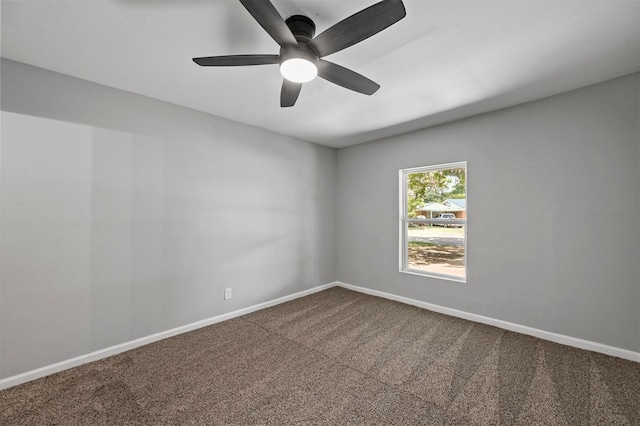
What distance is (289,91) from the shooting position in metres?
2.06

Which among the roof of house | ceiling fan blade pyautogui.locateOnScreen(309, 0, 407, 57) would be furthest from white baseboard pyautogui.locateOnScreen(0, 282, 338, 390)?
ceiling fan blade pyautogui.locateOnScreen(309, 0, 407, 57)

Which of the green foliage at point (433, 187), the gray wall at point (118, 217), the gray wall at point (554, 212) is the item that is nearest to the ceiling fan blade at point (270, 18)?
the gray wall at point (118, 217)

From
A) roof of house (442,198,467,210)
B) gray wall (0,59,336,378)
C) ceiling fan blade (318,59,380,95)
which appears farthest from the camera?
roof of house (442,198,467,210)

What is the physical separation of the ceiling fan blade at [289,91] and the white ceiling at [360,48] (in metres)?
0.27

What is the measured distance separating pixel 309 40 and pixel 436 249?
10.1 ft

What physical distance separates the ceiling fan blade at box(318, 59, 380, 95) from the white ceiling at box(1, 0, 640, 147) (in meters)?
0.26

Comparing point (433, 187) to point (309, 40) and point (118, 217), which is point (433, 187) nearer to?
point (309, 40)

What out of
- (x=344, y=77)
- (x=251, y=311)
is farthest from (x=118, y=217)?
(x=344, y=77)

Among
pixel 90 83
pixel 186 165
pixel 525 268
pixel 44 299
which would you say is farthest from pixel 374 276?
pixel 90 83

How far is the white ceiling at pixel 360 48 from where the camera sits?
1573mm

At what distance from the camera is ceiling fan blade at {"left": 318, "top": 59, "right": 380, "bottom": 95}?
171 cm

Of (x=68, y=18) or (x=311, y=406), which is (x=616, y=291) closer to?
(x=311, y=406)

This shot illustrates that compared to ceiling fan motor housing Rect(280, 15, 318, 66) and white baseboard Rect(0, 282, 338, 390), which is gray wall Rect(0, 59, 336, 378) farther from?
ceiling fan motor housing Rect(280, 15, 318, 66)

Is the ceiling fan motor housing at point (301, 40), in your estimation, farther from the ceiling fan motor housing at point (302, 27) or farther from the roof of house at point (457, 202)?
the roof of house at point (457, 202)
